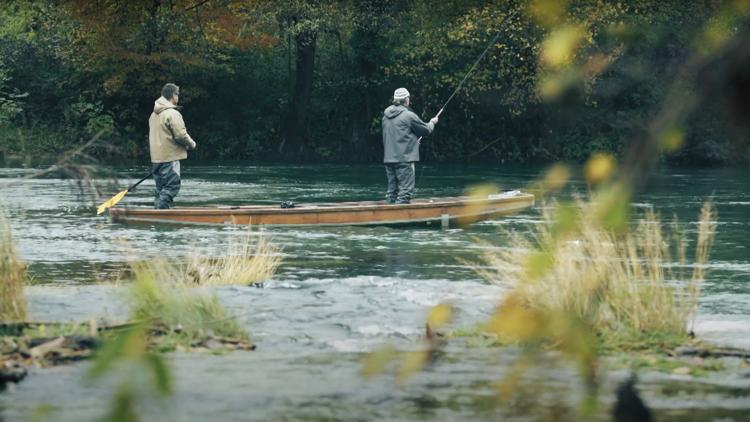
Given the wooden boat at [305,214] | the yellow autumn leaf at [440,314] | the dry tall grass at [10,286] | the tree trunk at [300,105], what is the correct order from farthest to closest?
the tree trunk at [300,105] → the wooden boat at [305,214] → the dry tall grass at [10,286] → the yellow autumn leaf at [440,314]

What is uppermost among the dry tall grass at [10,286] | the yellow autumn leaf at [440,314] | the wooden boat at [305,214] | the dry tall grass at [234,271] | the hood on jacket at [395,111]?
the yellow autumn leaf at [440,314]

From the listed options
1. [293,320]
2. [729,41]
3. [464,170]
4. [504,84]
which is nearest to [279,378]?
[293,320]

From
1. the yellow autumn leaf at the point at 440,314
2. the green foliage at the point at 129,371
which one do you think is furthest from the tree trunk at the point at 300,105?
the green foliage at the point at 129,371

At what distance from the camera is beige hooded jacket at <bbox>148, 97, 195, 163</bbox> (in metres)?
19.8

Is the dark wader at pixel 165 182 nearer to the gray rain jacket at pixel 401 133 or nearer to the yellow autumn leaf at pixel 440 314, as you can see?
the gray rain jacket at pixel 401 133

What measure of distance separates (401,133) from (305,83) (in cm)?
2512

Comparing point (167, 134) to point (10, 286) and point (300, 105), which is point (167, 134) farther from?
point (300, 105)

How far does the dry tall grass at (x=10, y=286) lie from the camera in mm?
9641

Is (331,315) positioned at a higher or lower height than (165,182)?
lower

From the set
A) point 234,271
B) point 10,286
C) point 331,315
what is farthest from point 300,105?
point 10,286

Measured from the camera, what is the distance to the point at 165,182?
810 inches

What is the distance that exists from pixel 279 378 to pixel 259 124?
3923cm

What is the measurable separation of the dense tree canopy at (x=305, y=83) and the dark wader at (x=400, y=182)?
1769cm

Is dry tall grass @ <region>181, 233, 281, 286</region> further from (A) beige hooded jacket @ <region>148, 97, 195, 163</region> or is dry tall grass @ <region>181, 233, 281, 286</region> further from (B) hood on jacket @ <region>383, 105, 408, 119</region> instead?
(B) hood on jacket @ <region>383, 105, 408, 119</region>
